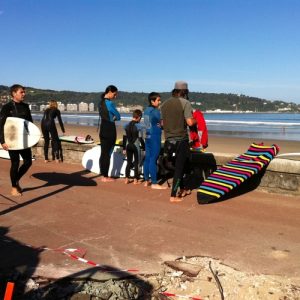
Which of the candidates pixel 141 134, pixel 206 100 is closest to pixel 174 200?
pixel 141 134

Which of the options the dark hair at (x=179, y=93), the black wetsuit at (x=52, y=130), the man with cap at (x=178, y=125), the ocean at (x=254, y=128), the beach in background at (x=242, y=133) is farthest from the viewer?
the ocean at (x=254, y=128)

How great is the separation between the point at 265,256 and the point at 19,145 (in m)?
4.30

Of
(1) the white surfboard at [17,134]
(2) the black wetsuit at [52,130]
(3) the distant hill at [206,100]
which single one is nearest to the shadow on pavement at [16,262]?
(1) the white surfboard at [17,134]

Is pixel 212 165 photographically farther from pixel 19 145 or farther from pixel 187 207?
pixel 19 145

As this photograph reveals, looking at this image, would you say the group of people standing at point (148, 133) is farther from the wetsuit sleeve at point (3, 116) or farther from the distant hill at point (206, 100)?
the distant hill at point (206, 100)

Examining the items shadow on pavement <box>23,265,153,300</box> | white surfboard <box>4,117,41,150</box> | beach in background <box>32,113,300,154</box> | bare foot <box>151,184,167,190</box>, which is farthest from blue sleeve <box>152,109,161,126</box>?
beach in background <box>32,113,300,154</box>

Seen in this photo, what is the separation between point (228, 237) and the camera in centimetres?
477

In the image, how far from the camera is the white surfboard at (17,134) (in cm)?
656

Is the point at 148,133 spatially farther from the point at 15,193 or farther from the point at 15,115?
the point at 15,193

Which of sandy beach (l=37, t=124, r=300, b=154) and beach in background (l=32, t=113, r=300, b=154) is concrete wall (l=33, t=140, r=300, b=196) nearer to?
sandy beach (l=37, t=124, r=300, b=154)

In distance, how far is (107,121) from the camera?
Result: 309 inches

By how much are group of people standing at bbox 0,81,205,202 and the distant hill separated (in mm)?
80991

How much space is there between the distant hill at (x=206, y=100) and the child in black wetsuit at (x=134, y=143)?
266 ft

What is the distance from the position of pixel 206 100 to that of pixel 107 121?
90.1 meters
